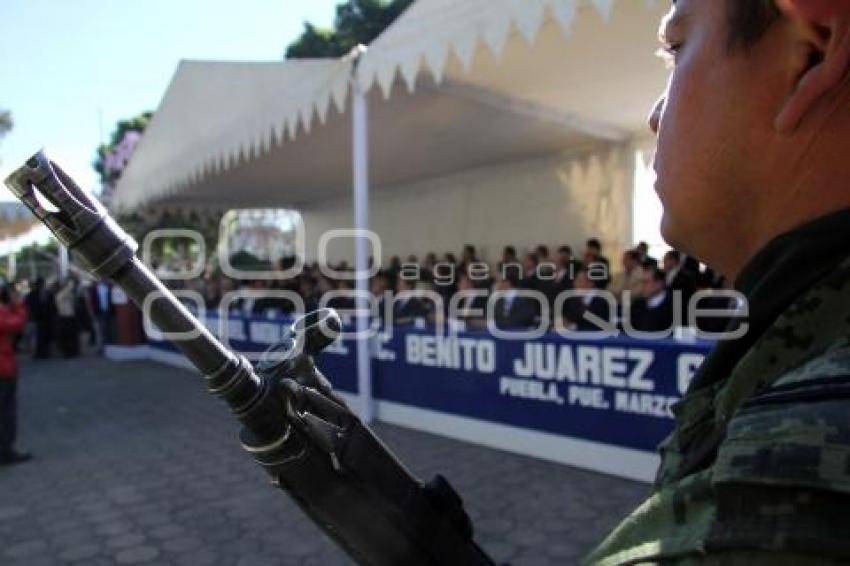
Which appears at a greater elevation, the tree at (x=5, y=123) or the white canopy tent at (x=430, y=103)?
the tree at (x=5, y=123)

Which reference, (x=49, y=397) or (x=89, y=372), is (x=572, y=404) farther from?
(x=89, y=372)

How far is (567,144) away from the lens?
9977 mm

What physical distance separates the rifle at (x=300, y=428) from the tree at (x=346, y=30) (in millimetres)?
23008

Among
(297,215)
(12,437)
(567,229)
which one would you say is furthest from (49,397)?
(297,215)

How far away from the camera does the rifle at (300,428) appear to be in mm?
1060

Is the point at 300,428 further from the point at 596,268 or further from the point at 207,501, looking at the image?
the point at 596,268

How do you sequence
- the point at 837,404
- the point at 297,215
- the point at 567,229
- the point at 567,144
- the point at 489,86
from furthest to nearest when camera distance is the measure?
the point at 297,215
the point at 567,229
the point at 567,144
the point at 489,86
the point at 837,404

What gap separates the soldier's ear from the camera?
562 millimetres

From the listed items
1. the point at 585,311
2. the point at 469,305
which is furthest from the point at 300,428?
the point at 469,305

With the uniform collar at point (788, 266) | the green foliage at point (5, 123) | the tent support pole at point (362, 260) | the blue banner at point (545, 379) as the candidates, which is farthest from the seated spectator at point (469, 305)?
the green foliage at point (5, 123)

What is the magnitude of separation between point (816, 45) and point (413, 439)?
5.59 m

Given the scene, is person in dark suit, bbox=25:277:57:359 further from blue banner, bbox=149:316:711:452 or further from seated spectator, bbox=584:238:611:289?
seated spectator, bbox=584:238:611:289

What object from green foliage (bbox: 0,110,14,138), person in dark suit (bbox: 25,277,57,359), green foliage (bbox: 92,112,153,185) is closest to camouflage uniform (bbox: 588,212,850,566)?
person in dark suit (bbox: 25,277,57,359)

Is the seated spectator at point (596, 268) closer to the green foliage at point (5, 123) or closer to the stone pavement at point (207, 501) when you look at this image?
the stone pavement at point (207, 501)
